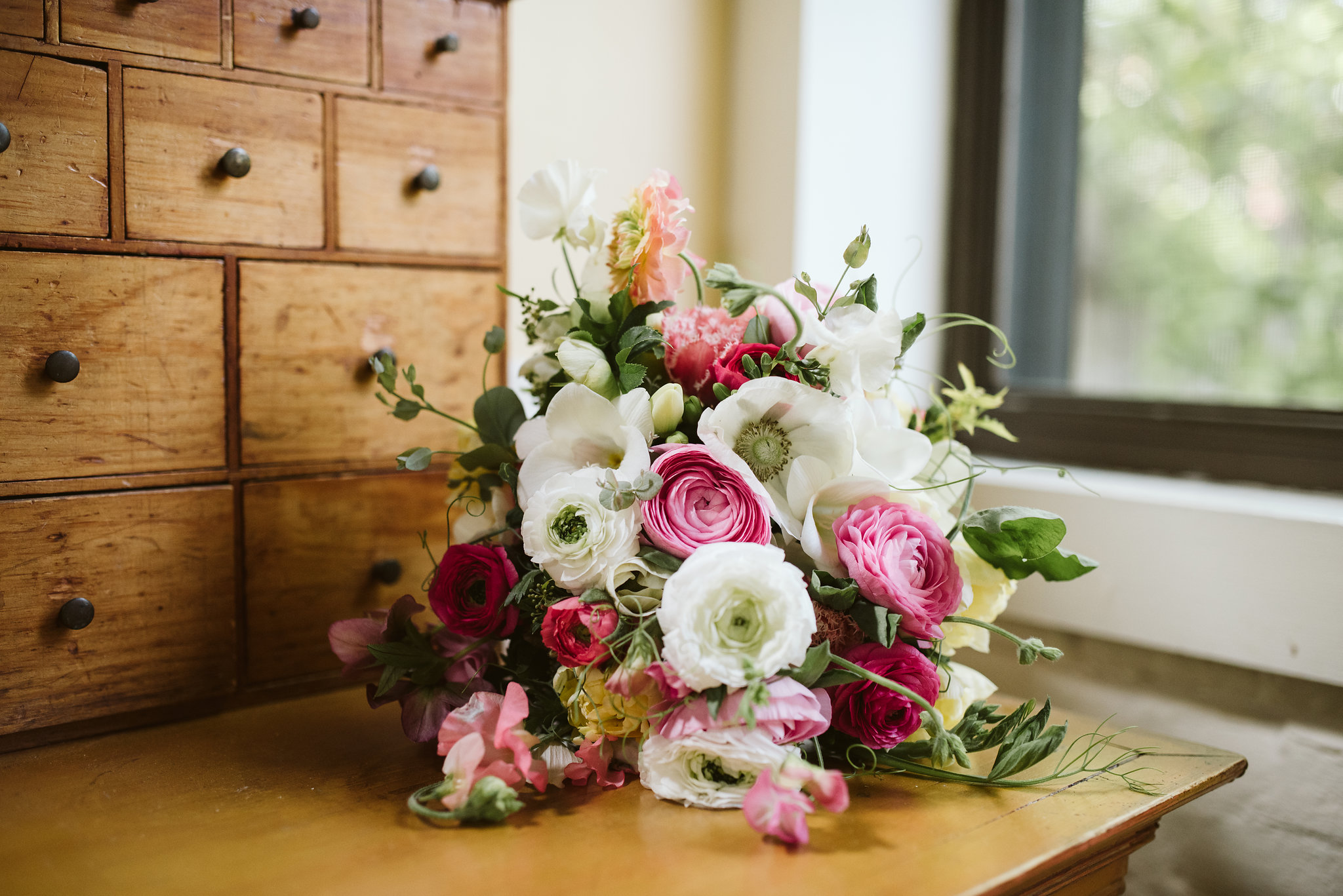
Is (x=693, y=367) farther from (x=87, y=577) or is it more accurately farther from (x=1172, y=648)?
(x=1172, y=648)

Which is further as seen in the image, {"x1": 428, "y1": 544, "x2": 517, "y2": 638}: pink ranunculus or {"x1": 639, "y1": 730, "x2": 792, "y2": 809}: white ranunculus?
{"x1": 428, "y1": 544, "x2": 517, "y2": 638}: pink ranunculus

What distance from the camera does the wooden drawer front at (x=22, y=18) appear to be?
0.80m

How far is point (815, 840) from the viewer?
697 millimetres

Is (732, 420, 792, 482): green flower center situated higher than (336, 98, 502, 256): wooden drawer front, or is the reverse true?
(336, 98, 502, 256): wooden drawer front

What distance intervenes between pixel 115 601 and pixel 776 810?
2.09ft

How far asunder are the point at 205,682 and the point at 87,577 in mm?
154

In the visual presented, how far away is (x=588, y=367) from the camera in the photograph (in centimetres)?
85

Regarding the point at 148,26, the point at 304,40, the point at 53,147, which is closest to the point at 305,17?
the point at 304,40

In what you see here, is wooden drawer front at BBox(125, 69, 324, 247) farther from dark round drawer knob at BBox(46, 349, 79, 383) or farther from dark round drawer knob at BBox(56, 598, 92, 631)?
dark round drawer knob at BBox(56, 598, 92, 631)

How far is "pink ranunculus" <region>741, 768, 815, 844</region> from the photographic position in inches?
26.1

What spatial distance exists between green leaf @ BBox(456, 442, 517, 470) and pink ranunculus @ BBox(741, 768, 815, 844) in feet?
1.37

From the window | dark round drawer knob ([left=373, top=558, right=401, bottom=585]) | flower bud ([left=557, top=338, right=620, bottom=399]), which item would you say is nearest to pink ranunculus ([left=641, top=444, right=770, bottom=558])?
flower bud ([left=557, top=338, right=620, bottom=399])

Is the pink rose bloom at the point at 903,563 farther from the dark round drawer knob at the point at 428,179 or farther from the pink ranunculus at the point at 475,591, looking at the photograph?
the dark round drawer knob at the point at 428,179

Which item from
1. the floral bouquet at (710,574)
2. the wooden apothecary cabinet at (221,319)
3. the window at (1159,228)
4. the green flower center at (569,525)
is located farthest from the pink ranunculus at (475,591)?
the window at (1159,228)
